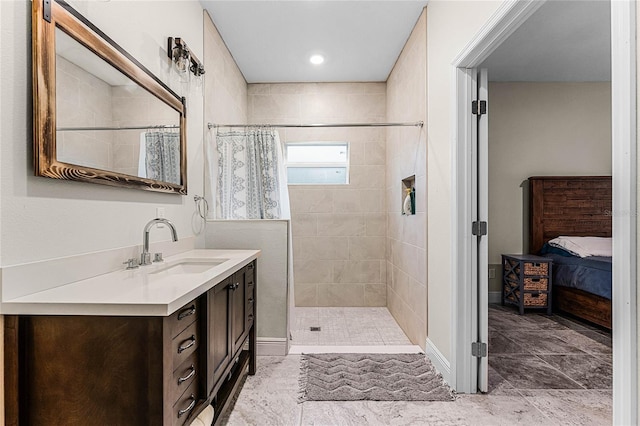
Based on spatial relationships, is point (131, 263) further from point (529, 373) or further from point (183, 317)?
point (529, 373)

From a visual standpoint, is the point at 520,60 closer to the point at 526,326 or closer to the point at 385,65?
the point at 385,65

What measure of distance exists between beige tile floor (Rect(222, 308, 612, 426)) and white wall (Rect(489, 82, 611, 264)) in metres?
2.46

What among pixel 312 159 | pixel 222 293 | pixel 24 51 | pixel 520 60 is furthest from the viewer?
pixel 312 159

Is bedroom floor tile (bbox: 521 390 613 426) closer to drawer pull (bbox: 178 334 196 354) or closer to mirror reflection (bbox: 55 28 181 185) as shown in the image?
drawer pull (bbox: 178 334 196 354)

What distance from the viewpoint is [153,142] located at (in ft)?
6.52

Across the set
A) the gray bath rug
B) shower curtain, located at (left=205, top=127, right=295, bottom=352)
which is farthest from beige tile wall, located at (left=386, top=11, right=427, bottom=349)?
shower curtain, located at (left=205, top=127, right=295, bottom=352)

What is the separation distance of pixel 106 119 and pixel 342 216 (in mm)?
3034

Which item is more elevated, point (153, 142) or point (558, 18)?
point (558, 18)

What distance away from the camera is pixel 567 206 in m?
4.30

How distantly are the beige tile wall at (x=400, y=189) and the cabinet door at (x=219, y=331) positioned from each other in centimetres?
163

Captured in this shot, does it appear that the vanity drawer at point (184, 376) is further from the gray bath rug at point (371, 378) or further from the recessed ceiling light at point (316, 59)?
the recessed ceiling light at point (316, 59)

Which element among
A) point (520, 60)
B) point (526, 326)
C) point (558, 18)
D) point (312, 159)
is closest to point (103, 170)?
A: point (312, 159)

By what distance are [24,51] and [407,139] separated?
Result: 111 inches

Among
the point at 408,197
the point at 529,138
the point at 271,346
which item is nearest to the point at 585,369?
the point at 408,197
